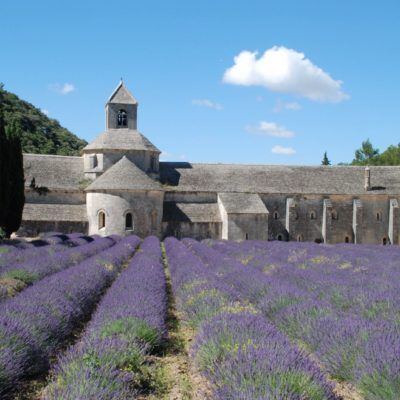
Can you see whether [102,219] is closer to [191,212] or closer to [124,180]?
[124,180]

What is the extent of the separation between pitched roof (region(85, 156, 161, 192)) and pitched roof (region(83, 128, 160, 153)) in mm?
2067

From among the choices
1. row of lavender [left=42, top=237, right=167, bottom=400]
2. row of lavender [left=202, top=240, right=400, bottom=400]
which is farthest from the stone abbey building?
row of lavender [left=42, top=237, right=167, bottom=400]

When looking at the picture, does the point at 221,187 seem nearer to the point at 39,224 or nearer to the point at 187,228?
the point at 187,228

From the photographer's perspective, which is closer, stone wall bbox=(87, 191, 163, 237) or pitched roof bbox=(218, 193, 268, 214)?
stone wall bbox=(87, 191, 163, 237)

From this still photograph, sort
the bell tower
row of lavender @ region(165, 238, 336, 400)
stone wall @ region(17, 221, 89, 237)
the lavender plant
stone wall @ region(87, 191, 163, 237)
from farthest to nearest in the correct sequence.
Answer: the bell tower
stone wall @ region(17, 221, 89, 237)
stone wall @ region(87, 191, 163, 237)
the lavender plant
row of lavender @ region(165, 238, 336, 400)

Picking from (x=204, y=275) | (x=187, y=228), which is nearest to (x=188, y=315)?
(x=204, y=275)

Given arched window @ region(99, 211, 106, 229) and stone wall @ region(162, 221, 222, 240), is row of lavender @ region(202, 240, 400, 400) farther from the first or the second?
stone wall @ region(162, 221, 222, 240)

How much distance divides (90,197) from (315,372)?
3028 cm

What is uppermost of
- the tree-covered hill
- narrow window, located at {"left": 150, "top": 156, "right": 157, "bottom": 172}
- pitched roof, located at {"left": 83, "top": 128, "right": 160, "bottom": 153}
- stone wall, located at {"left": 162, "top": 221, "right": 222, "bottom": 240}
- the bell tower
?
the tree-covered hill

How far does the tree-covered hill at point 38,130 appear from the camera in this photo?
211 ft

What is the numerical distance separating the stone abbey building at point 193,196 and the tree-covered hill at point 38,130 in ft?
85.9

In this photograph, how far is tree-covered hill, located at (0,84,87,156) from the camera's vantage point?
64250 millimetres

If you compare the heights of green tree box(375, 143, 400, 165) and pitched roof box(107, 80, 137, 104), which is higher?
pitched roof box(107, 80, 137, 104)

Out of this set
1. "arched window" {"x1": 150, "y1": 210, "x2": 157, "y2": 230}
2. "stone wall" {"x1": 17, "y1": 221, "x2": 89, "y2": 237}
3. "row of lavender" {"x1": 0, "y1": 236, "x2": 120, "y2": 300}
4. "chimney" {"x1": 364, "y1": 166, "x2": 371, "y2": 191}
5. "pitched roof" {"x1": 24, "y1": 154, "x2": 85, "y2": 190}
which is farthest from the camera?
"chimney" {"x1": 364, "y1": 166, "x2": 371, "y2": 191}
